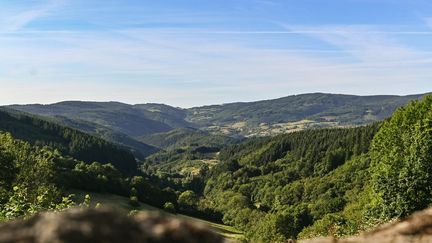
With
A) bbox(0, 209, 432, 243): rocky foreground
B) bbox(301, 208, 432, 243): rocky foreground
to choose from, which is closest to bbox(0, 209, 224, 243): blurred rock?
bbox(0, 209, 432, 243): rocky foreground

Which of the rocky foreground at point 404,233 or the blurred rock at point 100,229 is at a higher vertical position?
the blurred rock at point 100,229

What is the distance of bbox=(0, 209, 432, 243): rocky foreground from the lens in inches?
151

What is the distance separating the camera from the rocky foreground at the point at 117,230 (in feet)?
12.6

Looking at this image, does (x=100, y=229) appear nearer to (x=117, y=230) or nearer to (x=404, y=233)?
(x=117, y=230)

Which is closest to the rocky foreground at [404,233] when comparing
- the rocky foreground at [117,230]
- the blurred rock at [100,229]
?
the rocky foreground at [117,230]

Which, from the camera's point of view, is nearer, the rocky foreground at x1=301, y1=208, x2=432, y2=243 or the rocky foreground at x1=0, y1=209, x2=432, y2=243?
the rocky foreground at x1=0, y1=209, x2=432, y2=243

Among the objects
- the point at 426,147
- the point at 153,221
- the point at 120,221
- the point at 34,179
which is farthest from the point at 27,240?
the point at 34,179

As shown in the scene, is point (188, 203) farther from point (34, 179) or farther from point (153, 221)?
point (153, 221)

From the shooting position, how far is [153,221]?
14.6ft

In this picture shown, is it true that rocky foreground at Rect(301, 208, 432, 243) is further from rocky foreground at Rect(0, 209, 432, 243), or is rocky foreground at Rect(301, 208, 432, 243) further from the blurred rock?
the blurred rock

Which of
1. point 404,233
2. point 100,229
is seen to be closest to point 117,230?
point 100,229

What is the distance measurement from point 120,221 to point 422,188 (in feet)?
169

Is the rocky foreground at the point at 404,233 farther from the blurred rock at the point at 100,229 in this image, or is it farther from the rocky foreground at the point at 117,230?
the blurred rock at the point at 100,229

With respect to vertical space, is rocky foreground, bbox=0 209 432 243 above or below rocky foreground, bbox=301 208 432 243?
above
